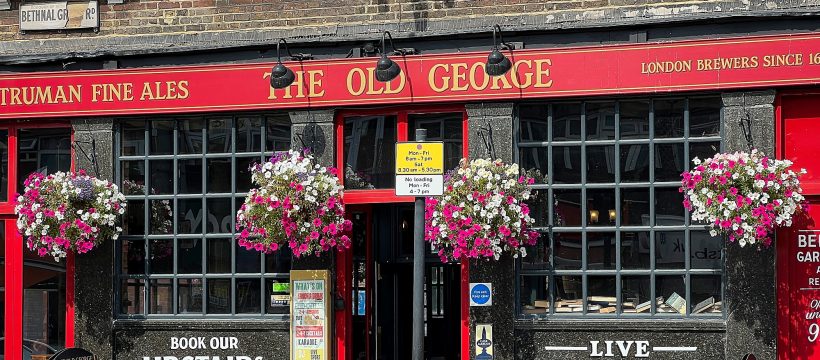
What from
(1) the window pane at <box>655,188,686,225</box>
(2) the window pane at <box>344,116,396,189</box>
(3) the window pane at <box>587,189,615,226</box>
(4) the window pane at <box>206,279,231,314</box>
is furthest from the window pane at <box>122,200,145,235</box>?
(1) the window pane at <box>655,188,686,225</box>

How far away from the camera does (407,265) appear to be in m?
15.3

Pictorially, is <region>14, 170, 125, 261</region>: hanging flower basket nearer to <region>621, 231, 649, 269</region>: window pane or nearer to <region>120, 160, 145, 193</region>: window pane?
<region>120, 160, 145, 193</region>: window pane

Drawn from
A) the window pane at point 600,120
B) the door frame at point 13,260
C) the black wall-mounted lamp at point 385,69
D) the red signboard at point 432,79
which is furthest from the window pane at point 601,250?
the door frame at point 13,260

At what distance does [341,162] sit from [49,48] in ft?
12.1

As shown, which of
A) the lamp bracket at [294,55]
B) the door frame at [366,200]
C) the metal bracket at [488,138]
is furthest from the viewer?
the lamp bracket at [294,55]

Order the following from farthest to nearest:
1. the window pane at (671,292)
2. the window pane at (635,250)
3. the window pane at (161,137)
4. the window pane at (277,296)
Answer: the window pane at (161,137), the window pane at (277,296), the window pane at (635,250), the window pane at (671,292)

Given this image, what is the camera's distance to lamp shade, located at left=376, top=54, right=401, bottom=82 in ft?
41.7

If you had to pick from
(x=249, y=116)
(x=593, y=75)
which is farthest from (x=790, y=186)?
(x=249, y=116)

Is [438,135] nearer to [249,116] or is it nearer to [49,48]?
[249,116]

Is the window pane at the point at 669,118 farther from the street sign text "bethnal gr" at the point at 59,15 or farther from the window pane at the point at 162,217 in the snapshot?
the street sign text "bethnal gr" at the point at 59,15

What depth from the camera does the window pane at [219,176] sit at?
13.9 meters

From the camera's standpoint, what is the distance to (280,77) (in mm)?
13000

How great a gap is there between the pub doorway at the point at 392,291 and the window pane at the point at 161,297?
6.67 ft

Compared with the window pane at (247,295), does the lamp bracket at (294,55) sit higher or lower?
higher
